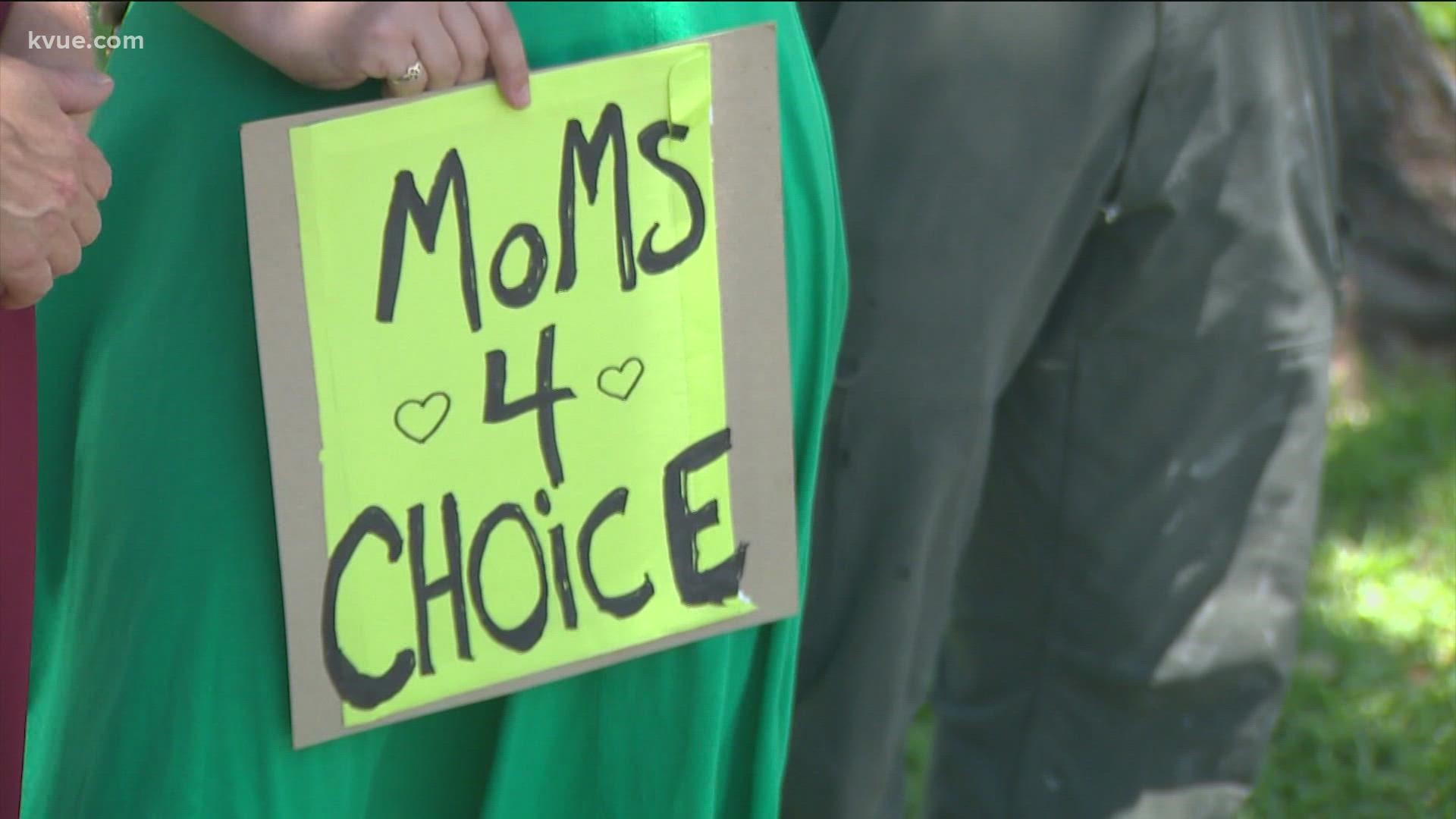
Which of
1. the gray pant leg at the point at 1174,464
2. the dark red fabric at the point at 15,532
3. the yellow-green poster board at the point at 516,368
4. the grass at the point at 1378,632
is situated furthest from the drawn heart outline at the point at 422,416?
the grass at the point at 1378,632

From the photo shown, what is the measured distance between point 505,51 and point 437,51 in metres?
0.03

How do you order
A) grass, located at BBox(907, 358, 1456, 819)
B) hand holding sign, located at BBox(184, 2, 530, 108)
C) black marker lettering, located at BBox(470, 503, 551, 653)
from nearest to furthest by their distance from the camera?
hand holding sign, located at BBox(184, 2, 530, 108)
black marker lettering, located at BBox(470, 503, 551, 653)
grass, located at BBox(907, 358, 1456, 819)

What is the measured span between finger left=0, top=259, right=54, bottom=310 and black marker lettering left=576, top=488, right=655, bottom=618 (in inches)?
11.8

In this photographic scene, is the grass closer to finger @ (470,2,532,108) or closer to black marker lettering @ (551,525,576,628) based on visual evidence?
black marker lettering @ (551,525,576,628)

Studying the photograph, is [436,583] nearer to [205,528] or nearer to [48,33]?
[205,528]

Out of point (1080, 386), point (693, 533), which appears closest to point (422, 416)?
point (693, 533)

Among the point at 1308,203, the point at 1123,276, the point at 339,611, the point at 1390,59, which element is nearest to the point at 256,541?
the point at 339,611

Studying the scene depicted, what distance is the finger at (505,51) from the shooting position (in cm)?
75

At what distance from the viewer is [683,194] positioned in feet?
2.74

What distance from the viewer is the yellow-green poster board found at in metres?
0.77

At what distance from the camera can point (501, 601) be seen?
33.5 inches

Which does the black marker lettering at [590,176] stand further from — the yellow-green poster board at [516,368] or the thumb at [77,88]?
the thumb at [77,88]

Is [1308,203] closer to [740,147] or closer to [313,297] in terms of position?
[740,147]

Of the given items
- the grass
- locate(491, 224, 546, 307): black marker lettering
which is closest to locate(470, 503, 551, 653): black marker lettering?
locate(491, 224, 546, 307): black marker lettering
